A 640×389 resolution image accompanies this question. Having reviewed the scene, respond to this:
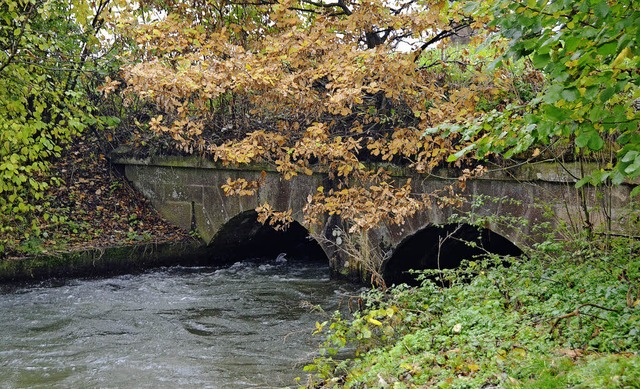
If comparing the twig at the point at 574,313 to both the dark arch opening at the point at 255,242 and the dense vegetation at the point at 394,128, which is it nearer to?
the dense vegetation at the point at 394,128

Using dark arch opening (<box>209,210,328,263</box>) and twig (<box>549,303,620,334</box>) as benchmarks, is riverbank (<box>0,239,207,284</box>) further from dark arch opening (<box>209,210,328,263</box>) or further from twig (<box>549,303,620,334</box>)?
twig (<box>549,303,620,334</box>)

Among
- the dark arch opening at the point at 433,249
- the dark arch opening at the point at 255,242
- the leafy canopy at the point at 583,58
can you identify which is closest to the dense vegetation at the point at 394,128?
the leafy canopy at the point at 583,58

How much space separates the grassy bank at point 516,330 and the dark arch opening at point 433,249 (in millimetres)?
2682

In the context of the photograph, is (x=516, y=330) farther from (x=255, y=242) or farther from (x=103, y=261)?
(x=255, y=242)

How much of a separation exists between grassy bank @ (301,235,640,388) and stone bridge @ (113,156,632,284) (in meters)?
0.57

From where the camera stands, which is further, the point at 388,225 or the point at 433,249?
the point at 433,249

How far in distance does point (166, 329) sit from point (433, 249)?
4031mm

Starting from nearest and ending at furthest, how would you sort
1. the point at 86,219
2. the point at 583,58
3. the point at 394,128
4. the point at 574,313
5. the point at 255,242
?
the point at 583,58 → the point at 574,313 → the point at 394,128 → the point at 86,219 → the point at 255,242

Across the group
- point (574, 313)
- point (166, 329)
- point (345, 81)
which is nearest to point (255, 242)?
point (166, 329)

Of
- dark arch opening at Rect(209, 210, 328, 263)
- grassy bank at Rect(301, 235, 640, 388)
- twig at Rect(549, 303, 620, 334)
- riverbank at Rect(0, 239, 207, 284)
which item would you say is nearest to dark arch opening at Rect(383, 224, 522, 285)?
dark arch opening at Rect(209, 210, 328, 263)

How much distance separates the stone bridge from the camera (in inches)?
282

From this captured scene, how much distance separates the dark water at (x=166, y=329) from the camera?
6.19 metres

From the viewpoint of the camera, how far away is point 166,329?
7816mm

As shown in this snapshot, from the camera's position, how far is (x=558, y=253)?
6.71 m
